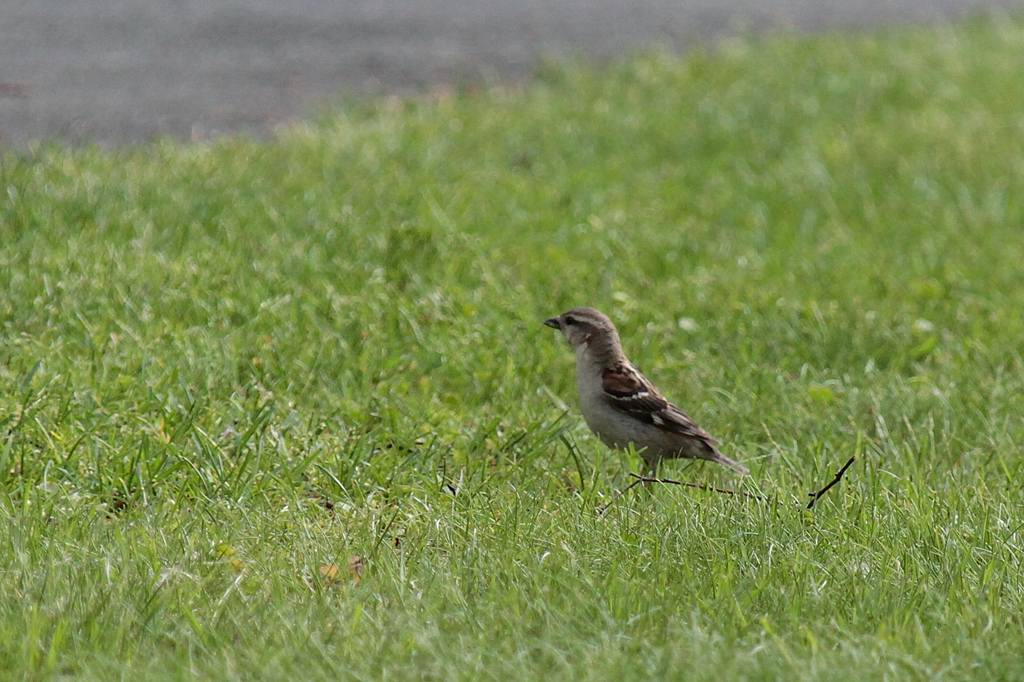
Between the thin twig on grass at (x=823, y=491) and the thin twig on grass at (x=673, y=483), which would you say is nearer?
the thin twig on grass at (x=823, y=491)

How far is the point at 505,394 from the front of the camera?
281 inches

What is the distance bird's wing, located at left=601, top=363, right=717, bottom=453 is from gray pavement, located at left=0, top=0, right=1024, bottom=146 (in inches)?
196

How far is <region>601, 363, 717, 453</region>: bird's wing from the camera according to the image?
21.2 feet

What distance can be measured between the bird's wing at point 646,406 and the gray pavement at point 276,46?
16.4ft

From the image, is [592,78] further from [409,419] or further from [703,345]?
[409,419]

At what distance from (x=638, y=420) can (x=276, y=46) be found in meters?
8.29

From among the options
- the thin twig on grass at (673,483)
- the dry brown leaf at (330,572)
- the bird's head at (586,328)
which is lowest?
the thin twig on grass at (673,483)

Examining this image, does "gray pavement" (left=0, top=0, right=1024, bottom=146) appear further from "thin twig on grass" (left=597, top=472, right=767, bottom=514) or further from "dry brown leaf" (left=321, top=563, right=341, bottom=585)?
"dry brown leaf" (left=321, top=563, right=341, bottom=585)

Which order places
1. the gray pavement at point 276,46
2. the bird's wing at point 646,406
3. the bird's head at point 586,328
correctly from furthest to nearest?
the gray pavement at point 276,46 < the bird's head at point 586,328 < the bird's wing at point 646,406

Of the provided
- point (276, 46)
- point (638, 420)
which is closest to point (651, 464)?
point (638, 420)

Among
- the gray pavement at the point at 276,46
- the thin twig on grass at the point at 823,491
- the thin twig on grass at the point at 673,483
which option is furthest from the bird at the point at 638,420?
the gray pavement at the point at 276,46

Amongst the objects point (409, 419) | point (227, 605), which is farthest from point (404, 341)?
point (227, 605)

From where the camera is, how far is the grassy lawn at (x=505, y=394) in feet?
15.2

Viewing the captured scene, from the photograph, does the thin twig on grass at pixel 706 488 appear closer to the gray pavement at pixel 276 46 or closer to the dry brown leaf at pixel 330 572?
the dry brown leaf at pixel 330 572
